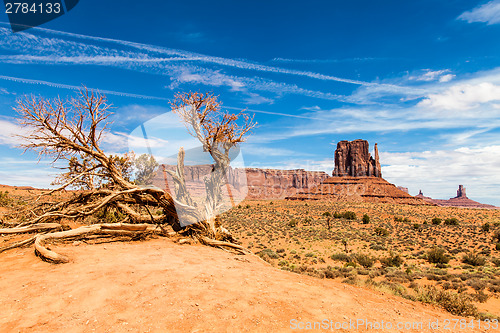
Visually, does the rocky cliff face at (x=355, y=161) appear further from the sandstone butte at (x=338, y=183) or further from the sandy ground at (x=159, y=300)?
the sandy ground at (x=159, y=300)

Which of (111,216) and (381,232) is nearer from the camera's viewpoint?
(111,216)

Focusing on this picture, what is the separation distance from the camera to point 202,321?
159 inches

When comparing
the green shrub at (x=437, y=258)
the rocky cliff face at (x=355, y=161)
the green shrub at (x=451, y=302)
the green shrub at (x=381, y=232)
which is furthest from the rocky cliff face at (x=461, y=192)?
the green shrub at (x=451, y=302)

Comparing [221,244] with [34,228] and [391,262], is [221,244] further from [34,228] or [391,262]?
[391,262]

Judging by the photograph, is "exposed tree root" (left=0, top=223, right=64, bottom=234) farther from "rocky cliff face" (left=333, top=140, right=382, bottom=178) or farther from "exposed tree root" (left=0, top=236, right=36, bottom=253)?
"rocky cliff face" (left=333, top=140, right=382, bottom=178)

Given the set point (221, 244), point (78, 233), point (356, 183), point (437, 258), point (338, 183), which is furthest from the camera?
point (338, 183)

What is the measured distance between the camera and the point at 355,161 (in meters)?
117

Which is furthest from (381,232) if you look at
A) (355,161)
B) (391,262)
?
(355,161)

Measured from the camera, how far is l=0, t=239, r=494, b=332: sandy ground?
3889 mm

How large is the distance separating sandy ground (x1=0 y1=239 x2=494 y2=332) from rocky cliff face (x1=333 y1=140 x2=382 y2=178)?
11598 centimetres

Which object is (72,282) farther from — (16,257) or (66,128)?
(66,128)

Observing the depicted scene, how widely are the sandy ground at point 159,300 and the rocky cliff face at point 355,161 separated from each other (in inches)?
4566

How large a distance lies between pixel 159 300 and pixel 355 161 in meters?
123

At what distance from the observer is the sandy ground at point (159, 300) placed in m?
3.89
